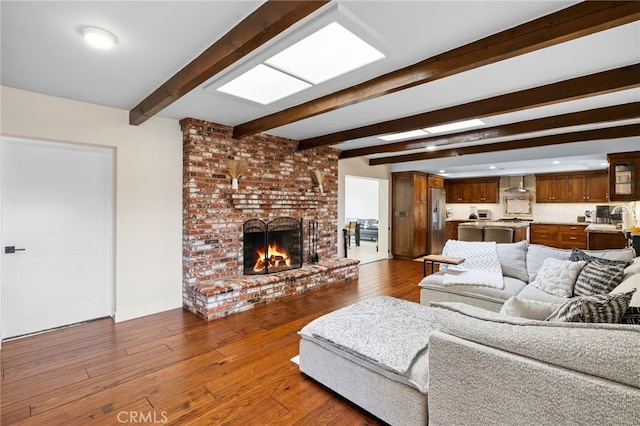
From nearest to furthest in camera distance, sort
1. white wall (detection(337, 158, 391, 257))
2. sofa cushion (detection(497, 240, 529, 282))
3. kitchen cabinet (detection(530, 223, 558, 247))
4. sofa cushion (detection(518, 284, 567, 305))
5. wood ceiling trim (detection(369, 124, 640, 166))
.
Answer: sofa cushion (detection(518, 284, 567, 305))
sofa cushion (detection(497, 240, 529, 282))
wood ceiling trim (detection(369, 124, 640, 166))
white wall (detection(337, 158, 391, 257))
kitchen cabinet (detection(530, 223, 558, 247))

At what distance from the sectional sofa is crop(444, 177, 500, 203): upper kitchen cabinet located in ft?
23.9

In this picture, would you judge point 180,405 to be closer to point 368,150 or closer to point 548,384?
point 548,384

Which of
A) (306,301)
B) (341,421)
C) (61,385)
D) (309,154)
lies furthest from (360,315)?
(309,154)

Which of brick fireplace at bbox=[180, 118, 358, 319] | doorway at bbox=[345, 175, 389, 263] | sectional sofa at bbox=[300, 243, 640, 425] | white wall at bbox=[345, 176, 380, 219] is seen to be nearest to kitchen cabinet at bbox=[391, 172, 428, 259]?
A: doorway at bbox=[345, 175, 389, 263]

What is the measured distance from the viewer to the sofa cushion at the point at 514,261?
145 inches

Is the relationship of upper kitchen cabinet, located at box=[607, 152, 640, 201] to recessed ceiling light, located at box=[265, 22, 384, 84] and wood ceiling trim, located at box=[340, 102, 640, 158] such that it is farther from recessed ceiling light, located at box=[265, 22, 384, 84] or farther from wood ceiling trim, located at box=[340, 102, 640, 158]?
recessed ceiling light, located at box=[265, 22, 384, 84]

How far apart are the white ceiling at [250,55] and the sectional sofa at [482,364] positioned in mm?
1681

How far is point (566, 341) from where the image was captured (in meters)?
1.28

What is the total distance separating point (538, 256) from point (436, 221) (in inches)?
181

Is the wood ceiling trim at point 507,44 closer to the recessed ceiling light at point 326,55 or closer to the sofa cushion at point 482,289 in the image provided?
the recessed ceiling light at point 326,55

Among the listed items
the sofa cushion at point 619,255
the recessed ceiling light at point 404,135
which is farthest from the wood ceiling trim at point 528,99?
the sofa cushion at point 619,255

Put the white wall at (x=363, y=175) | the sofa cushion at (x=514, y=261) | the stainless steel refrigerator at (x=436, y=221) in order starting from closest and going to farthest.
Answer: the sofa cushion at (x=514, y=261) → the white wall at (x=363, y=175) → the stainless steel refrigerator at (x=436, y=221)

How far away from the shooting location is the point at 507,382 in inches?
53.3

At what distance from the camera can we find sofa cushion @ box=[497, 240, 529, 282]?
12.0 ft
